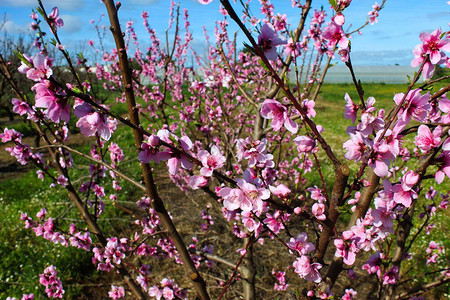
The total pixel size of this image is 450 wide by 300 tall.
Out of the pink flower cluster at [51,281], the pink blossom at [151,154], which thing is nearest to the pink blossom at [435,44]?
the pink blossom at [151,154]

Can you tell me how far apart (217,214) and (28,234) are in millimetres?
3575

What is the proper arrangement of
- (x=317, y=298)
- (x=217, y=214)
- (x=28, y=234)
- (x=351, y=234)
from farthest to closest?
(x=217, y=214) → (x=28, y=234) → (x=317, y=298) → (x=351, y=234)

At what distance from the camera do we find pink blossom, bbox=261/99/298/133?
39.1 inches

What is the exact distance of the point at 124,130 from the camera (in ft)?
40.9

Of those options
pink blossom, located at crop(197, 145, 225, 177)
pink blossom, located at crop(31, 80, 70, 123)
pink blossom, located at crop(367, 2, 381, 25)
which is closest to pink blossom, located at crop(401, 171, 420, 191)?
pink blossom, located at crop(197, 145, 225, 177)

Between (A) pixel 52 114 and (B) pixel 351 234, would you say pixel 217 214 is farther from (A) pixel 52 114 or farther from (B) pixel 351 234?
(A) pixel 52 114

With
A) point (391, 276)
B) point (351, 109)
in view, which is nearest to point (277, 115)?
point (351, 109)

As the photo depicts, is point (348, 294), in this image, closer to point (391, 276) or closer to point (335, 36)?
point (391, 276)

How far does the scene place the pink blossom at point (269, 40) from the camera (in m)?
0.95

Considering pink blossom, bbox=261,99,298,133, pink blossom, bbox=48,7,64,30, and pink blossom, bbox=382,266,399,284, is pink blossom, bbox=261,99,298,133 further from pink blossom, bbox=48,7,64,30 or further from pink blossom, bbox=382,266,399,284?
pink blossom, bbox=382,266,399,284

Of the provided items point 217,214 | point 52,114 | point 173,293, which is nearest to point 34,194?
point 217,214

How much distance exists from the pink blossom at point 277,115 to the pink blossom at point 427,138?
41cm

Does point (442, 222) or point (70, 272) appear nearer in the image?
point (70, 272)

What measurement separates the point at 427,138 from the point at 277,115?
0.51 metres
